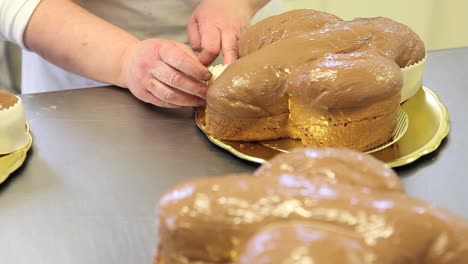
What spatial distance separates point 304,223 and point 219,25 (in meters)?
0.64

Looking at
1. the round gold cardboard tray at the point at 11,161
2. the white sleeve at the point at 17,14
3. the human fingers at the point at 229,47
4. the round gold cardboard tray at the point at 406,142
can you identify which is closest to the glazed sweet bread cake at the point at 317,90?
the round gold cardboard tray at the point at 406,142

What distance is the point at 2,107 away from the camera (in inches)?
27.4

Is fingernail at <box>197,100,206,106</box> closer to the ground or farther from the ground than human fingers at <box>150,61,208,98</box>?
closer to the ground

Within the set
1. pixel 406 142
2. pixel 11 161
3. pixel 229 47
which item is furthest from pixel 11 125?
pixel 406 142

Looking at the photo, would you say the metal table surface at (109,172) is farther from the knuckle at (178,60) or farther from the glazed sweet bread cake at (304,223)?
the glazed sweet bread cake at (304,223)

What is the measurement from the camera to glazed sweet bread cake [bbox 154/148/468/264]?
337 mm

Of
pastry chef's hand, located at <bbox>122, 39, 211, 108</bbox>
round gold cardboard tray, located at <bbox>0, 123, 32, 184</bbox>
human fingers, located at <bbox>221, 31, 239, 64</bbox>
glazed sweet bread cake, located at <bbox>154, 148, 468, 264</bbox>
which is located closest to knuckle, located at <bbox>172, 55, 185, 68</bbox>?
pastry chef's hand, located at <bbox>122, 39, 211, 108</bbox>

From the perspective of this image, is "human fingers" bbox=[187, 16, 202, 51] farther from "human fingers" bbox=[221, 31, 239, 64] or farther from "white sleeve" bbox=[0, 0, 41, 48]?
"white sleeve" bbox=[0, 0, 41, 48]

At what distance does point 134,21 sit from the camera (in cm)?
100

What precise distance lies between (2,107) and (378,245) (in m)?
0.51

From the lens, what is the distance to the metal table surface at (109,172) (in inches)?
22.7

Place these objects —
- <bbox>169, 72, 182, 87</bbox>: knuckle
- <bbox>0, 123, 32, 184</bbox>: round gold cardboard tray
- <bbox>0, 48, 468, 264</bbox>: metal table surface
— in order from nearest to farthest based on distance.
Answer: <bbox>0, 48, 468, 264</bbox>: metal table surface
<bbox>0, 123, 32, 184</bbox>: round gold cardboard tray
<bbox>169, 72, 182, 87</bbox>: knuckle

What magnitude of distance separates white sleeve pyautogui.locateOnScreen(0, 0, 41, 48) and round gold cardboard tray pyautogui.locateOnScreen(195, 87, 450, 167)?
1.02ft

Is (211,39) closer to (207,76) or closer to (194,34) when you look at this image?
(194,34)
